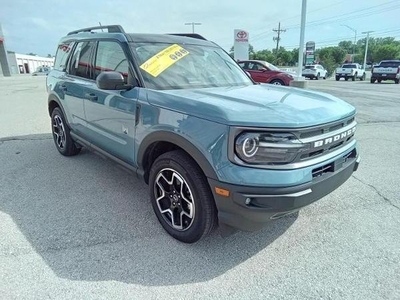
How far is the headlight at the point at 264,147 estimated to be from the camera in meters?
2.12

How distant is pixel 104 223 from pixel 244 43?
2610cm

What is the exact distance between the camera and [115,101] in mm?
3232

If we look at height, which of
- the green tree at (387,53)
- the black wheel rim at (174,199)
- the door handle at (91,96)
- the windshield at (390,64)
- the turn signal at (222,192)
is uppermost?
the green tree at (387,53)

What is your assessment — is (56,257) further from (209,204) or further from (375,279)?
(375,279)

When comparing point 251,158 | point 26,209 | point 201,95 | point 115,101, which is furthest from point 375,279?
point 26,209

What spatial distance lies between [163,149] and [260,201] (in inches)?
47.0

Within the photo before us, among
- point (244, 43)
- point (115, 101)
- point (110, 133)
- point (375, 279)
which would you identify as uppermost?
point (244, 43)

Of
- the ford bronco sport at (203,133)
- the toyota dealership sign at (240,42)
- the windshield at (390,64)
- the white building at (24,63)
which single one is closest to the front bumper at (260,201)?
the ford bronco sport at (203,133)

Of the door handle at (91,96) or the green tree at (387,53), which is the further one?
the green tree at (387,53)

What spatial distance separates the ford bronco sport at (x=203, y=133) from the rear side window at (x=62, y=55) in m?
0.84

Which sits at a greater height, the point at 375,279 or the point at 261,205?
the point at 261,205

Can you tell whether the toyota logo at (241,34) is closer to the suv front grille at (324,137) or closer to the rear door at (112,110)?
the rear door at (112,110)

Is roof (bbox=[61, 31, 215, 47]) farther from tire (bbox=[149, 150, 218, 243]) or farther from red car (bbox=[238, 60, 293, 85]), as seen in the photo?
red car (bbox=[238, 60, 293, 85])

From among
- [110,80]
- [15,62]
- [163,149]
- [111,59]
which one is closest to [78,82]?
[111,59]
